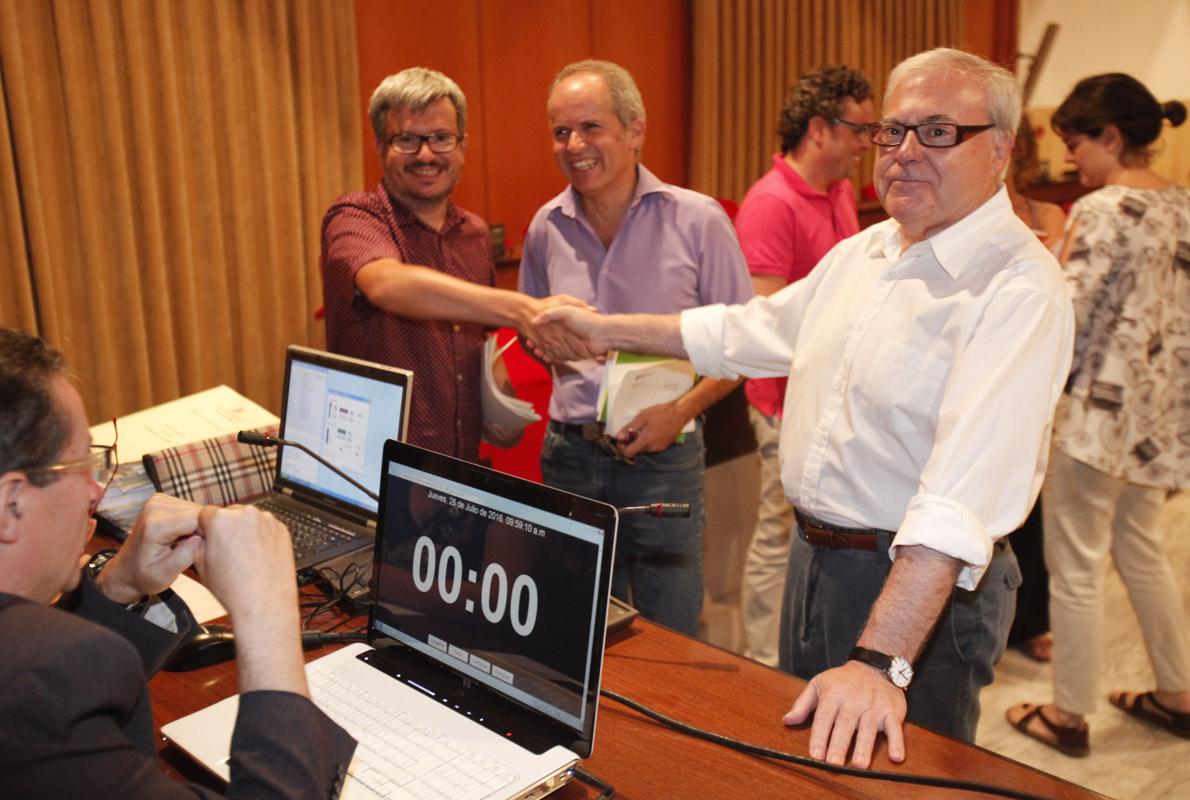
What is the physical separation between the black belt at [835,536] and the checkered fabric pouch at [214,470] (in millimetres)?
1110

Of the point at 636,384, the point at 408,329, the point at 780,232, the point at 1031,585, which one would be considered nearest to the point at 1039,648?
the point at 1031,585

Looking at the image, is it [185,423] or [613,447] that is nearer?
[185,423]

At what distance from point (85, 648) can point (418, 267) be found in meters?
Answer: 1.42

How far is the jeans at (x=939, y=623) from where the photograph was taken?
5.28ft

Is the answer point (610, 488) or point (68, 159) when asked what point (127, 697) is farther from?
point (68, 159)

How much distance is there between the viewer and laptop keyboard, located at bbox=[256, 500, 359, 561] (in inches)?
71.4

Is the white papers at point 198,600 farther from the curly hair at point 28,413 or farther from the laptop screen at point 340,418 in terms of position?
the curly hair at point 28,413

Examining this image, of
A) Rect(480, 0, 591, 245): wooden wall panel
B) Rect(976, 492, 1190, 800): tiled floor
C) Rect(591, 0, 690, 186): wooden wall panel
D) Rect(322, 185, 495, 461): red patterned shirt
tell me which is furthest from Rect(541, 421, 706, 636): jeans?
Rect(591, 0, 690, 186): wooden wall panel

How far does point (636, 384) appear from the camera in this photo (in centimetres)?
224

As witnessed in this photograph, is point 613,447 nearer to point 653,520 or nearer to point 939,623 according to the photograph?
point 653,520

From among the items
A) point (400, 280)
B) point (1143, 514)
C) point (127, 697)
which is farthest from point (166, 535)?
point (1143, 514)

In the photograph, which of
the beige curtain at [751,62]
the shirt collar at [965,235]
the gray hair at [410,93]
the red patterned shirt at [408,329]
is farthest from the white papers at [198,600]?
the beige curtain at [751,62]

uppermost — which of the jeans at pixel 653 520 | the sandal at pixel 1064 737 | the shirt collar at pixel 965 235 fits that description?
the shirt collar at pixel 965 235

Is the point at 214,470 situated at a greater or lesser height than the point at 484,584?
lesser
